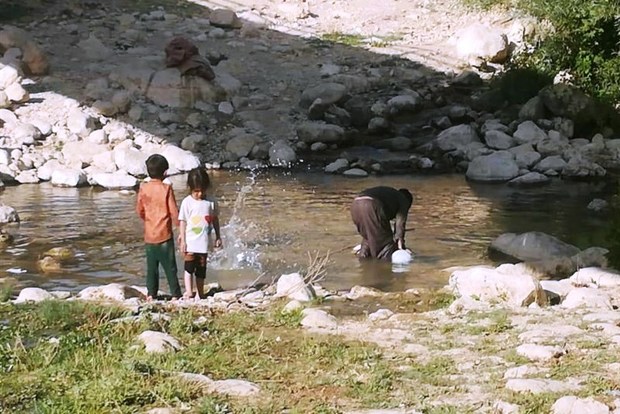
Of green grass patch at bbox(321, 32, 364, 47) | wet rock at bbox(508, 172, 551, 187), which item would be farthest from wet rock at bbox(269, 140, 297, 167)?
green grass patch at bbox(321, 32, 364, 47)

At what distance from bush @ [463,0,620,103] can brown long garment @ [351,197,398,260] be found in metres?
9.49

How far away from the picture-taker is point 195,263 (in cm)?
782

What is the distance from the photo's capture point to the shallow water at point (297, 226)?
31.9 ft

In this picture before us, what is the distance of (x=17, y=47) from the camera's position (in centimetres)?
1966

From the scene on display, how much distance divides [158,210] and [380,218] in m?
2.80

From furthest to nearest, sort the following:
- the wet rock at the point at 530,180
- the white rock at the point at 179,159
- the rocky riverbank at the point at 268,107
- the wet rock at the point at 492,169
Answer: the rocky riverbank at the point at 268,107, the white rock at the point at 179,159, the wet rock at the point at 492,169, the wet rock at the point at 530,180

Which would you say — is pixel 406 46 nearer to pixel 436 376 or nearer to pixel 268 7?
pixel 268 7

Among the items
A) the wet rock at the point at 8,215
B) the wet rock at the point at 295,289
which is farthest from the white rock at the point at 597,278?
the wet rock at the point at 8,215

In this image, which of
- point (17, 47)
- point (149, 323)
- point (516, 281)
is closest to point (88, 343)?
point (149, 323)

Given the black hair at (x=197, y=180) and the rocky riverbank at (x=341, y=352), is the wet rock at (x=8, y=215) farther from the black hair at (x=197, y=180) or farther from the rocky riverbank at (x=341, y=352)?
the black hair at (x=197, y=180)

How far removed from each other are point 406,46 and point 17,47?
29.7 feet

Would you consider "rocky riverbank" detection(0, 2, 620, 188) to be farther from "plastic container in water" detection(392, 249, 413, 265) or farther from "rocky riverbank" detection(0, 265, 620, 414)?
"rocky riverbank" detection(0, 265, 620, 414)

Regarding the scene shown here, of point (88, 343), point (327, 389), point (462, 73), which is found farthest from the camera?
point (462, 73)

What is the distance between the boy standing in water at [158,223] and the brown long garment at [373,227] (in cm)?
250
